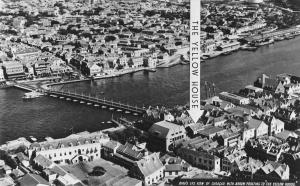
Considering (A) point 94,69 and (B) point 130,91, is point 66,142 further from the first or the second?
(A) point 94,69

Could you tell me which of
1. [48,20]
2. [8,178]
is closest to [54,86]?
[8,178]

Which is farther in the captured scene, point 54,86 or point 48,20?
point 48,20

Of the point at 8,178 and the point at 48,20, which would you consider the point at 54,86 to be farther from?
the point at 48,20

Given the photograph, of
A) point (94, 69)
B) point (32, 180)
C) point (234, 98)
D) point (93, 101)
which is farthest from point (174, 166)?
point (94, 69)

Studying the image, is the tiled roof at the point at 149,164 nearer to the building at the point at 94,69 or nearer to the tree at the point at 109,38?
the building at the point at 94,69

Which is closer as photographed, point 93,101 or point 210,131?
point 210,131

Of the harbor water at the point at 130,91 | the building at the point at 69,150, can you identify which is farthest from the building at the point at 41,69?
the building at the point at 69,150

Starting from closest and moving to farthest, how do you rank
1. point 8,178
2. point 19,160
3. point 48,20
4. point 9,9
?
point 8,178 < point 19,160 < point 48,20 < point 9,9
